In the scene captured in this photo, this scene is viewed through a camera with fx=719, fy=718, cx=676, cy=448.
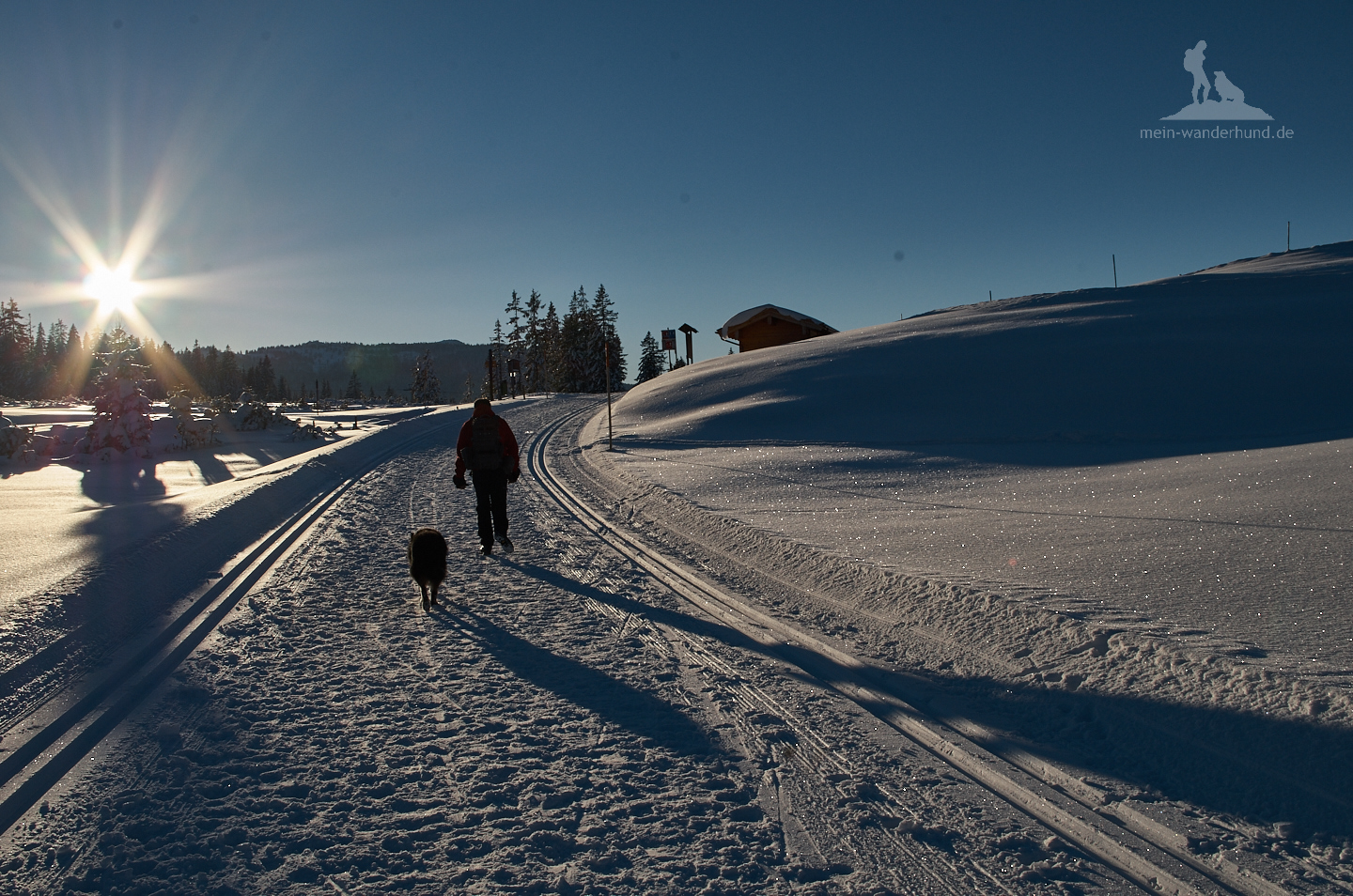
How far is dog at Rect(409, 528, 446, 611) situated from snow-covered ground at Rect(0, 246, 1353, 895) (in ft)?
0.76

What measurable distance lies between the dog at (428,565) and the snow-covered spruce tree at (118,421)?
19.6 metres

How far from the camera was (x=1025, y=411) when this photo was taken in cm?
1800

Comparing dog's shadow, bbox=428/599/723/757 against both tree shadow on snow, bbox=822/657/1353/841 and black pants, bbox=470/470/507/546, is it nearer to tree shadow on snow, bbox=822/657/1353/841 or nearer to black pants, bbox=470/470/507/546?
tree shadow on snow, bbox=822/657/1353/841

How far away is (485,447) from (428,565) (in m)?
2.64

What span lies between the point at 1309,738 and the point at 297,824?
4.77m

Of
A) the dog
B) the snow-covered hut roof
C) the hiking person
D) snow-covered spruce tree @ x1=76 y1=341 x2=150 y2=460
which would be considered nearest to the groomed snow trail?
the dog

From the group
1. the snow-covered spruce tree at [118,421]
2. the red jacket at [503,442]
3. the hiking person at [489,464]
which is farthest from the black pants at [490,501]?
the snow-covered spruce tree at [118,421]

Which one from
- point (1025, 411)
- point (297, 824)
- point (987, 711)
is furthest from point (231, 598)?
point (1025, 411)

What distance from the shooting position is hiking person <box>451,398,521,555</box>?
885cm

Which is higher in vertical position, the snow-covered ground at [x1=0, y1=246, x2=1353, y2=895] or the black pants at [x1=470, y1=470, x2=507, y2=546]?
the black pants at [x1=470, y1=470, x2=507, y2=546]

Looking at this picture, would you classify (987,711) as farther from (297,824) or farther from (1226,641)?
(297,824)

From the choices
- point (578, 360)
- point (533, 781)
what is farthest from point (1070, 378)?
point (578, 360)

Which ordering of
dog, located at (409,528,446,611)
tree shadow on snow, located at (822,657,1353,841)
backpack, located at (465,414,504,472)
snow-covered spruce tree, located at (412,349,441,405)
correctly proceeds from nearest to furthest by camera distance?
tree shadow on snow, located at (822,657,1353,841)
dog, located at (409,528,446,611)
backpack, located at (465,414,504,472)
snow-covered spruce tree, located at (412,349,441,405)

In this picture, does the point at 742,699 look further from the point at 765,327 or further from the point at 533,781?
the point at 765,327
